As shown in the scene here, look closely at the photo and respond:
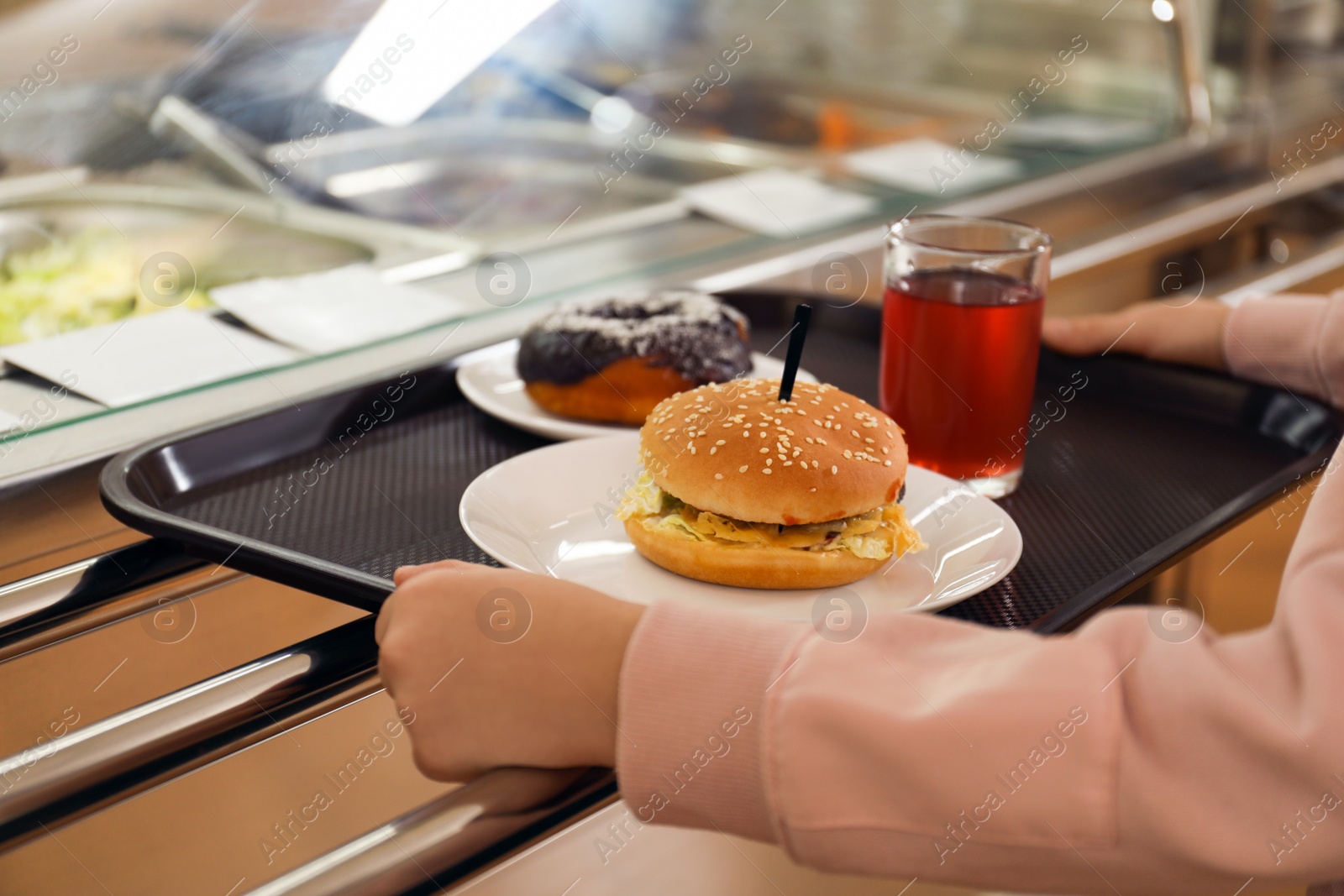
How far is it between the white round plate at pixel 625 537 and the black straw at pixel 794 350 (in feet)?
0.49

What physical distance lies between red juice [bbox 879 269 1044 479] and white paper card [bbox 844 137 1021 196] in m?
0.80

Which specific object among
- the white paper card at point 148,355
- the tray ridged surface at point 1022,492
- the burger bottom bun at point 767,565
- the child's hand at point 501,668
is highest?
the child's hand at point 501,668

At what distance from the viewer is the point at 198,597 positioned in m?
1.05

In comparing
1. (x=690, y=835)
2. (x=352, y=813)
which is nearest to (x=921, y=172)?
(x=690, y=835)

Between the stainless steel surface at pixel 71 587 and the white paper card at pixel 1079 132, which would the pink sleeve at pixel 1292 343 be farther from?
the stainless steel surface at pixel 71 587

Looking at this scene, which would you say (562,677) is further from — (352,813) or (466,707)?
(352,813)

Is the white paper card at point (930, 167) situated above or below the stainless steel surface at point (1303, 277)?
above

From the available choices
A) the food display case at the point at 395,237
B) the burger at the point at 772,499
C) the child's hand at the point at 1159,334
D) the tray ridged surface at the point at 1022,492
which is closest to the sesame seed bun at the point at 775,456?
the burger at the point at 772,499

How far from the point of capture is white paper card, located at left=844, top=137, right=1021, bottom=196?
180 cm

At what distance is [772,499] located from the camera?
83 centimetres

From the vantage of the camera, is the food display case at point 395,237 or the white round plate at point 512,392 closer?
the food display case at point 395,237

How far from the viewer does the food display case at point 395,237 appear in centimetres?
74

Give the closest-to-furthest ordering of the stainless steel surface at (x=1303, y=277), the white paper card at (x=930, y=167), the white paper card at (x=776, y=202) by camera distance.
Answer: the white paper card at (x=776, y=202)
the white paper card at (x=930, y=167)
the stainless steel surface at (x=1303, y=277)

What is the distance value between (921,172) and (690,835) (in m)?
1.12
